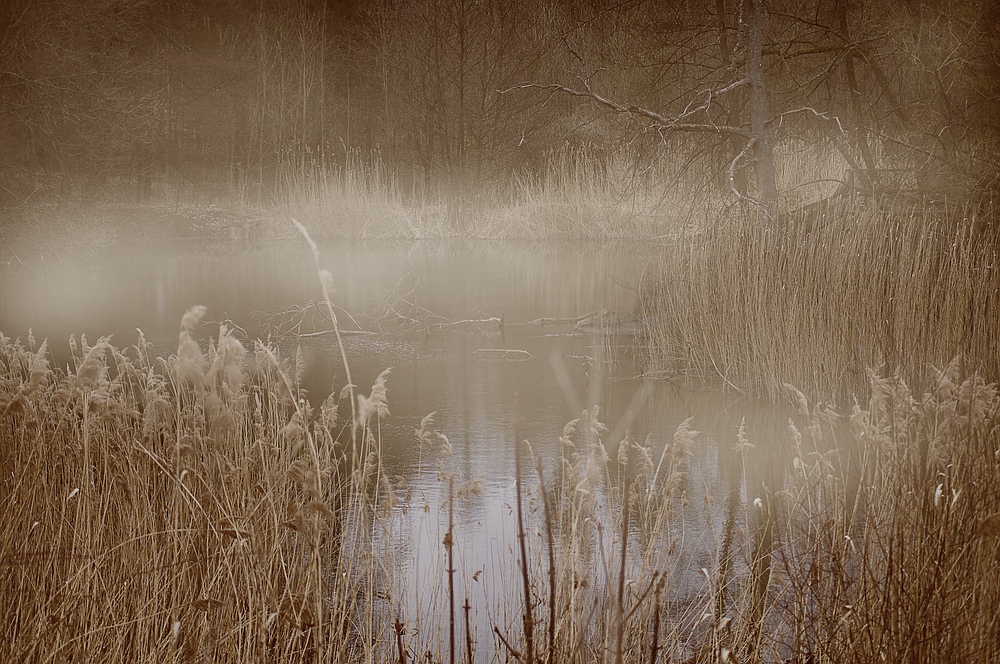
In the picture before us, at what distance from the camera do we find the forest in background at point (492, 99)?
21.8 ft

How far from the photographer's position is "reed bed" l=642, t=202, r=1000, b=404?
4609 millimetres

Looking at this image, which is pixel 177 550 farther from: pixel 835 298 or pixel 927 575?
pixel 835 298

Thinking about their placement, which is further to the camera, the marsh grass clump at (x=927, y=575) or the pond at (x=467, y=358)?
the pond at (x=467, y=358)

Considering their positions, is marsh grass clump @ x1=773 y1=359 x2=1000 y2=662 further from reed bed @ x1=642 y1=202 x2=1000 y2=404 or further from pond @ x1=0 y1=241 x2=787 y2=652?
reed bed @ x1=642 y1=202 x2=1000 y2=404

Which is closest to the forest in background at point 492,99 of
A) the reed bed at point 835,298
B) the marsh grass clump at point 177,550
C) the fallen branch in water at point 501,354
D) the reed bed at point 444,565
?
the reed bed at point 835,298

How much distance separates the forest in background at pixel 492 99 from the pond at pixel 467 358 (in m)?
1.22

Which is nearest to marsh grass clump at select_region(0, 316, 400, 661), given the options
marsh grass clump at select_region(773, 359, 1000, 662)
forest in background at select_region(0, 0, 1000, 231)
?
marsh grass clump at select_region(773, 359, 1000, 662)

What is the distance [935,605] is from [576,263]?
34.4 ft

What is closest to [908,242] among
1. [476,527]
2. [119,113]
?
[476,527]

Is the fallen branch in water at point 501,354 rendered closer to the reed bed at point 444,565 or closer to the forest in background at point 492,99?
the forest in background at point 492,99

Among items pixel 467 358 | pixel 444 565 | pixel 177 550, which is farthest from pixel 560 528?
pixel 467 358

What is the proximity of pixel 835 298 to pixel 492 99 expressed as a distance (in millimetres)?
12790

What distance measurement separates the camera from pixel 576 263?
12336mm

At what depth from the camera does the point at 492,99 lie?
17.1m
